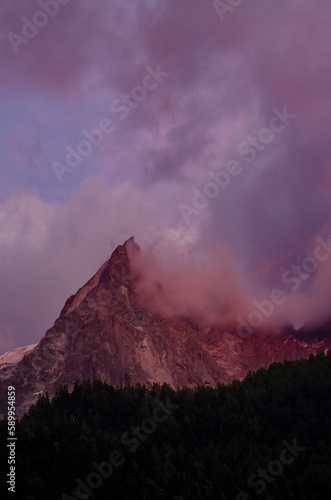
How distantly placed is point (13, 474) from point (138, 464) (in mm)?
34020

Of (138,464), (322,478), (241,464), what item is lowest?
(322,478)

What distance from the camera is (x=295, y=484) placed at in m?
181

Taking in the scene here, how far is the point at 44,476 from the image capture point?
19225 cm

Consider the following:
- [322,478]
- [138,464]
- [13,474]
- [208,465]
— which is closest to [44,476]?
[13,474]

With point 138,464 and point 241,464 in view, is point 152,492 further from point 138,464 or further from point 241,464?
point 241,464

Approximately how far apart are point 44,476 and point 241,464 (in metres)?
53.3

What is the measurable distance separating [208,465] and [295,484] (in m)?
26.6

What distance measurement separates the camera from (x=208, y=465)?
197750 millimetres

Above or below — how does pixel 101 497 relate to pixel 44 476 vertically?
below

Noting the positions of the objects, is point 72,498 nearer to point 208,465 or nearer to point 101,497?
point 101,497

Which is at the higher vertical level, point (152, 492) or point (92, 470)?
point (92, 470)

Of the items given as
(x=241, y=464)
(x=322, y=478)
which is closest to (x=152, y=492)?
(x=241, y=464)

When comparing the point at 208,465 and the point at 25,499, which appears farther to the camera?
the point at 208,465

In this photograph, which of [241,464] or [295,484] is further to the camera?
[241,464]
